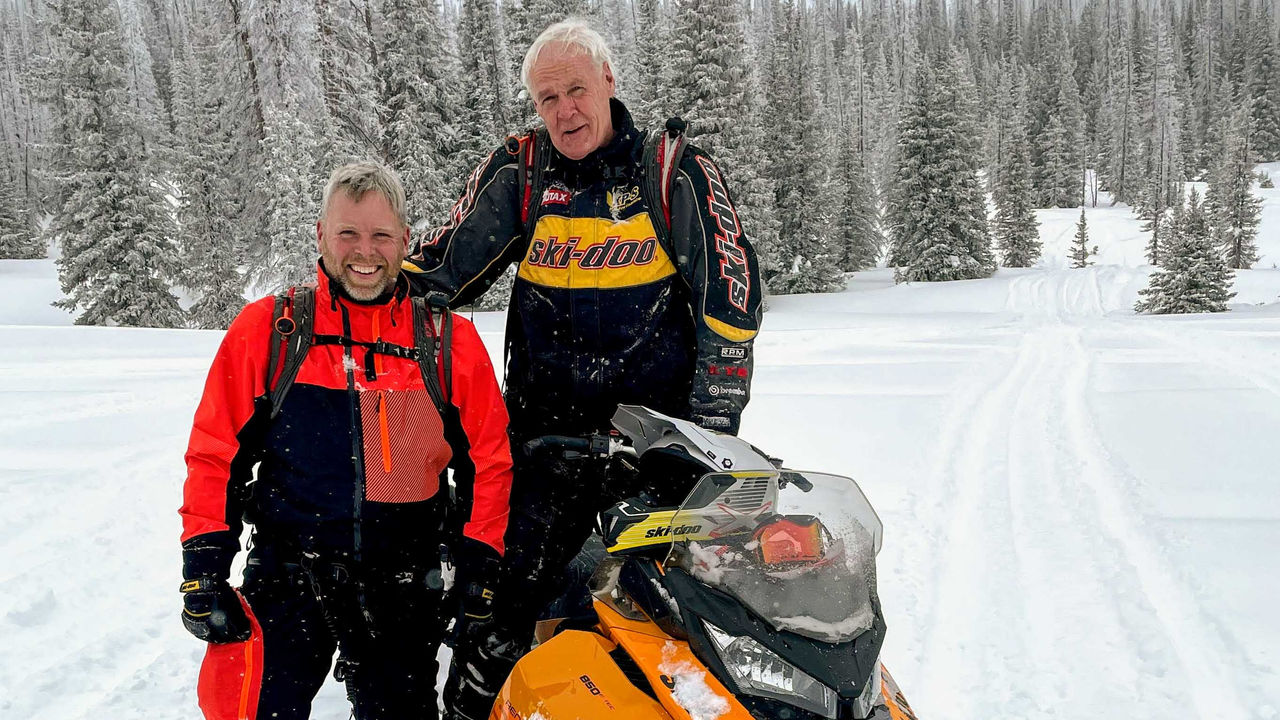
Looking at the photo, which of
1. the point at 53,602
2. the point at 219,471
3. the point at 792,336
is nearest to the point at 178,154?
the point at 792,336

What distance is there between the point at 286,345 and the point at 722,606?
1688 millimetres

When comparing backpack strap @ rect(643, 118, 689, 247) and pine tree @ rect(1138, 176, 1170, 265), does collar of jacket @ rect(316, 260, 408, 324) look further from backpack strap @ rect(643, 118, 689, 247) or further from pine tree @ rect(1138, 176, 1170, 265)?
pine tree @ rect(1138, 176, 1170, 265)

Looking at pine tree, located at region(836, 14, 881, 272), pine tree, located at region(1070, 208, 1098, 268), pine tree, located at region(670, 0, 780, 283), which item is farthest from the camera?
pine tree, located at region(1070, 208, 1098, 268)

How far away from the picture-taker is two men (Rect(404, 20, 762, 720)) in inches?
108

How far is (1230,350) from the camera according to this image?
45.2ft

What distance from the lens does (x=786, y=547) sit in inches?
80.1

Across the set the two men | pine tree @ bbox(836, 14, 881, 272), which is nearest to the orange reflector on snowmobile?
the two men

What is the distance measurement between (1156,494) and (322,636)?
20.3ft

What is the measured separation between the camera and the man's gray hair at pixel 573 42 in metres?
2.79

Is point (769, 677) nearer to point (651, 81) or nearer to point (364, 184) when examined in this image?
point (364, 184)

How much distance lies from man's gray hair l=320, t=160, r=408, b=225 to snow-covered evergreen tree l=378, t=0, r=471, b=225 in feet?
77.9

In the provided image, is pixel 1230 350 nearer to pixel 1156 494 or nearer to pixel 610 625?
pixel 1156 494

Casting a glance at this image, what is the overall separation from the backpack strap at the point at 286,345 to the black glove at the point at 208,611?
0.56m

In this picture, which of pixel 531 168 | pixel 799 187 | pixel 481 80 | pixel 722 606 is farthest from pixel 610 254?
pixel 799 187
